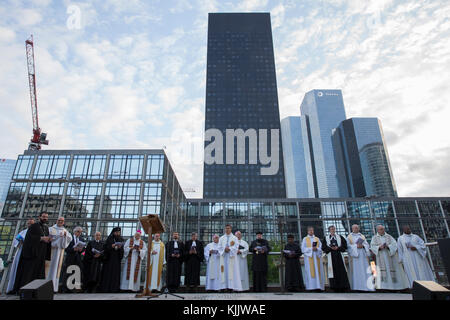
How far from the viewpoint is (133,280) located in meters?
9.57

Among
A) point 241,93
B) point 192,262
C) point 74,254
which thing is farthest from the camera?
point 241,93

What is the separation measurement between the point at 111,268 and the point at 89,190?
44233 millimetres

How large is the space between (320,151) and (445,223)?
394 ft

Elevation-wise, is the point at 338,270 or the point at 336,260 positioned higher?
the point at 336,260

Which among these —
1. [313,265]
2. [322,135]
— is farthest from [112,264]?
[322,135]

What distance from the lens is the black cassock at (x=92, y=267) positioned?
9203mm

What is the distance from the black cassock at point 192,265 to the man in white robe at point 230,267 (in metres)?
Answer: 0.95

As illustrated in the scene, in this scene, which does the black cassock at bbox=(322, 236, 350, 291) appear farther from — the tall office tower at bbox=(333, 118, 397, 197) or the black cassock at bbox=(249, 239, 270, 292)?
the tall office tower at bbox=(333, 118, 397, 197)

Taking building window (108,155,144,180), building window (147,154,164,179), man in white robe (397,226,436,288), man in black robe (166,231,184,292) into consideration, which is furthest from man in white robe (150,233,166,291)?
building window (108,155,144,180)

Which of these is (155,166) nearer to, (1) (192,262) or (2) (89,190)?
(2) (89,190)

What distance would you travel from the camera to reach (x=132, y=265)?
387 inches

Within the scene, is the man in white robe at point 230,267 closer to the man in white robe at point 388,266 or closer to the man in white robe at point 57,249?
the man in white robe at point 388,266
